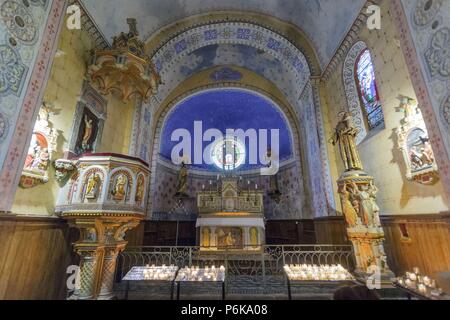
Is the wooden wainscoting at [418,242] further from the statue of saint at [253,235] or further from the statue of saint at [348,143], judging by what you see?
the statue of saint at [253,235]

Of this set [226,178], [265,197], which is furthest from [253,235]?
[265,197]

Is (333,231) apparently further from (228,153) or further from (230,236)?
(228,153)

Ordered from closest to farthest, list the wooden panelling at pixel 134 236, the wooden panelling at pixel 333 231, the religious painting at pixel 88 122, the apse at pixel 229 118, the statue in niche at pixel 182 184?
the religious painting at pixel 88 122 → the wooden panelling at pixel 333 231 → the wooden panelling at pixel 134 236 → the statue in niche at pixel 182 184 → the apse at pixel 229 118

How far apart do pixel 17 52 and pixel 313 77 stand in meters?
8.34

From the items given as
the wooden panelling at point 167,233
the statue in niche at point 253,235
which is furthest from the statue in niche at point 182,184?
the statue in niche at point 253,235

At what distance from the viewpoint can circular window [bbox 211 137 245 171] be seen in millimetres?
13344

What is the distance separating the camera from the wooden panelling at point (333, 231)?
641cm

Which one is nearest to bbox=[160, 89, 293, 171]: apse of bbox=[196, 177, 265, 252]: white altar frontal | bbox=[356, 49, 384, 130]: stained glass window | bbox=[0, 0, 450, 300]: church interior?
bbox=[0, 0, 450, 300]: church interior

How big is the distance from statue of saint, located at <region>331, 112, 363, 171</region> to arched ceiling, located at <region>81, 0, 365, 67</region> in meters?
3.28

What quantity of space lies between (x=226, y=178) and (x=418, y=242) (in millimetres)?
6821

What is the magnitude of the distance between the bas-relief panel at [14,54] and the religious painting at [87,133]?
5.42ft

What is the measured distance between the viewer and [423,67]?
135 inches

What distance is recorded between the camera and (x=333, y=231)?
21.5ft
